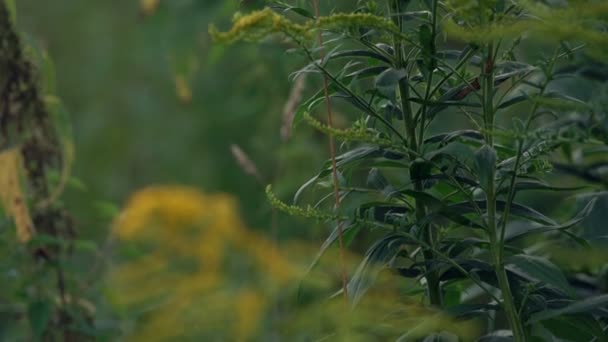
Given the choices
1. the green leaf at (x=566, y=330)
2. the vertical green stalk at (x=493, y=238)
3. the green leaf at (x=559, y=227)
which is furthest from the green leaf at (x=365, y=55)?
the green leaf at (x=566, y=330)

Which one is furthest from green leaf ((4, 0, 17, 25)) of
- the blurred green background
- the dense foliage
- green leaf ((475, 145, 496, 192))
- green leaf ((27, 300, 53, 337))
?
the blurred green background

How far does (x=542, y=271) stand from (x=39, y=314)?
122cm

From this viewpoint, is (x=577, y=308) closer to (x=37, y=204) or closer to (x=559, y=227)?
(x=559, y=227)

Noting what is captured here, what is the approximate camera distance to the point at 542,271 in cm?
113

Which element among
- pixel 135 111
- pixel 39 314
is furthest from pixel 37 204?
pixel 135 111

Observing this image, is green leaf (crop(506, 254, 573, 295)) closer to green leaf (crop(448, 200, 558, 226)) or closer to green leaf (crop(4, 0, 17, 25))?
green leaf (crop(448, 200, 558, 226))

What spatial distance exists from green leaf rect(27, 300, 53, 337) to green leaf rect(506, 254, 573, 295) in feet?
3.75

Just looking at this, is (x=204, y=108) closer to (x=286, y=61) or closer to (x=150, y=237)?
(x=150, y=237)

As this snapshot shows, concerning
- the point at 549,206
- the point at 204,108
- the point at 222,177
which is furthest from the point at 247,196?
the point at 549,206

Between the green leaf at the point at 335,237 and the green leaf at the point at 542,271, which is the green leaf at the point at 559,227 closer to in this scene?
the green leaf at the point at 542,271

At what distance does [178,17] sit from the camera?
285cm

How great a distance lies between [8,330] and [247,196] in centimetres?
196

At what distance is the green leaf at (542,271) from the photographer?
3.68 ft

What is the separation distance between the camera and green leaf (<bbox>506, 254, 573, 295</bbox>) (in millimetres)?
1121
